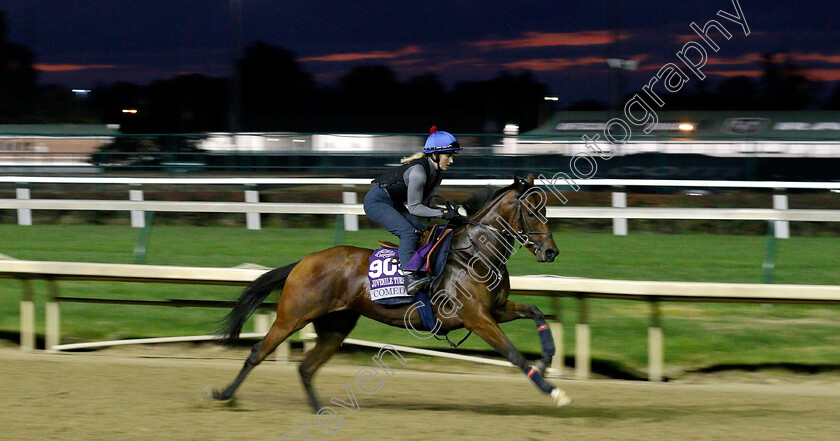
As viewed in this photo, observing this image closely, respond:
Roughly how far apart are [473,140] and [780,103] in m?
12.8

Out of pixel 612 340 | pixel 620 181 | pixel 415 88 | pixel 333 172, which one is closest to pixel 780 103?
pixel 415 88

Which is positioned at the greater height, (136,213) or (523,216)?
(523,216)

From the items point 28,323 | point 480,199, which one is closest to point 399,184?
point 480,199

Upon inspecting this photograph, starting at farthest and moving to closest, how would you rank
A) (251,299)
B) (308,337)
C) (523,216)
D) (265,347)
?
(308,337)
(251,299)
(265,347)
(523,216)

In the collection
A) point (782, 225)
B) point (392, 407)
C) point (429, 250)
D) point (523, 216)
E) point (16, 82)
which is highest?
point (16, 82)

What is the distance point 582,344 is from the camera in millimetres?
6523

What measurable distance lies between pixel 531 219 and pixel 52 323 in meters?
4.36

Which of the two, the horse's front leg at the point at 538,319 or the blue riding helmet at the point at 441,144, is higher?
the blue riding helmet at the point at 441,144

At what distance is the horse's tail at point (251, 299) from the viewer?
18.9 ft

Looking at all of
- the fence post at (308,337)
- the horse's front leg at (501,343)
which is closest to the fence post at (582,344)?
the horse's front leg at (501,343)

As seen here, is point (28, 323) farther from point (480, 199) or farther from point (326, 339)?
point (480, 199)

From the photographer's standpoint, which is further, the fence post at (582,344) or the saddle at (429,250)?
the fence post at (582,344)

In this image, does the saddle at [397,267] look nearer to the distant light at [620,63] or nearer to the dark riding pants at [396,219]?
the dark riding pants at [396,219]

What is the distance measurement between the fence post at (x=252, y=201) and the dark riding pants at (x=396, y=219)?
260 inches
